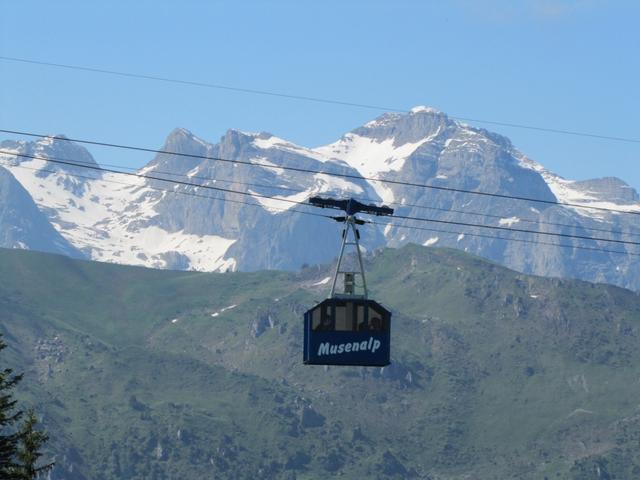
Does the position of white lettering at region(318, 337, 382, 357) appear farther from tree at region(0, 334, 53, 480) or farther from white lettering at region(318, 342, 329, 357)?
tree at region(0, 334, 53, 480)

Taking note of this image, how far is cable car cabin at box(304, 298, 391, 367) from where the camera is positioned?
9625cm

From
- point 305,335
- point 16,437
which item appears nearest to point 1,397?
point 16,437

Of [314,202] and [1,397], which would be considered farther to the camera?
[314,202]

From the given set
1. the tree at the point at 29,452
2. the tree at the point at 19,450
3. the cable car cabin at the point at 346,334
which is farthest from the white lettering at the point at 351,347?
the tree at the point at 29,452

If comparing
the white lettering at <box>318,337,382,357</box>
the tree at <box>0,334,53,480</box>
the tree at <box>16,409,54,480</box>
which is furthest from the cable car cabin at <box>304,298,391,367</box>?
the tree at <box>16,409,54,480</box>

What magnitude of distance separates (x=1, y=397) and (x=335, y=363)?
20.3 metres

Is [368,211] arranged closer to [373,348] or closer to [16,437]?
[373,348]

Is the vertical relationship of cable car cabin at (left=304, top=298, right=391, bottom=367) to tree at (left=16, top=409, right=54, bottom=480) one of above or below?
above

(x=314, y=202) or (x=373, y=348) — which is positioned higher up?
(x=314, y=202)

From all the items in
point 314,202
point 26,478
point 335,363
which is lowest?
point 26,478

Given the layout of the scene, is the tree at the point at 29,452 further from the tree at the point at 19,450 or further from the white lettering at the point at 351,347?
the white lettering at the point at 351,347

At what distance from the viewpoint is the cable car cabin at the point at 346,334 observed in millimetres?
96250

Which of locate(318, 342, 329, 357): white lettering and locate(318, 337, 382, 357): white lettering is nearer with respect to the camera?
locate(318, 342, 329, 357): white lettering

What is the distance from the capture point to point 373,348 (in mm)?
96688
